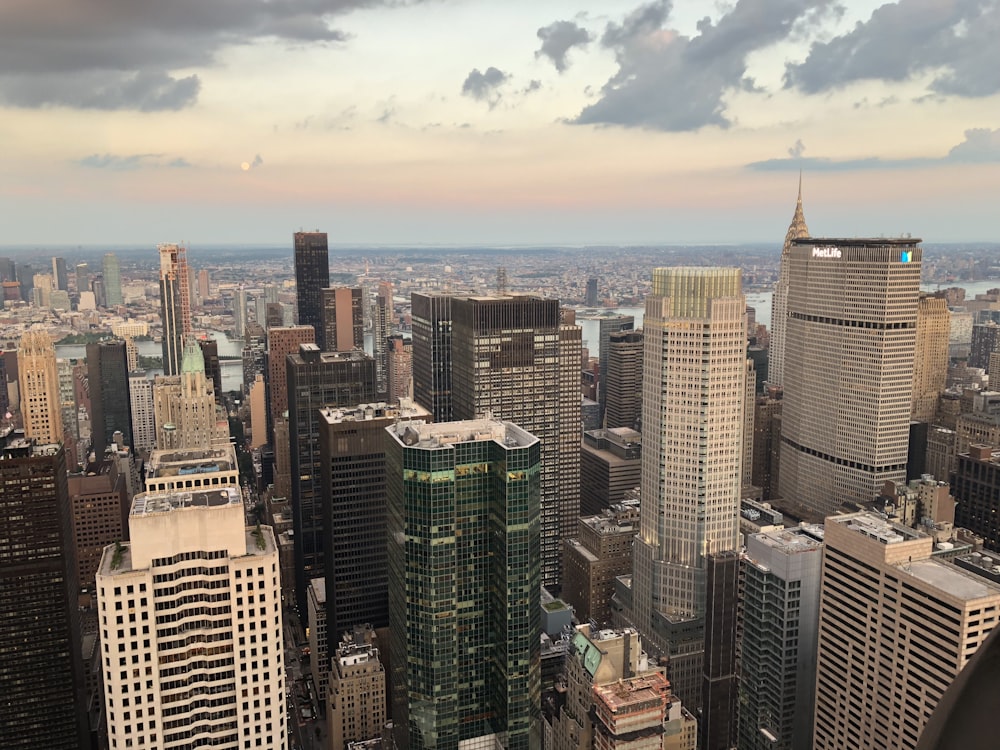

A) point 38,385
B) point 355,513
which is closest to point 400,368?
point 38,385

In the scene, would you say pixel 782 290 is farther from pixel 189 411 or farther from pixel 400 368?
pixel 189 411

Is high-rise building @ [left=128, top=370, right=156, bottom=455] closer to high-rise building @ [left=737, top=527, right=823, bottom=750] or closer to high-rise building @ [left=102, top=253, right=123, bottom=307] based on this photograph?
high-rise building @ [left=102, top=253, right=123, bottom=307]

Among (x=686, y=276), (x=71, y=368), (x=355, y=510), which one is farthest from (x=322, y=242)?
(x=686, y=276)

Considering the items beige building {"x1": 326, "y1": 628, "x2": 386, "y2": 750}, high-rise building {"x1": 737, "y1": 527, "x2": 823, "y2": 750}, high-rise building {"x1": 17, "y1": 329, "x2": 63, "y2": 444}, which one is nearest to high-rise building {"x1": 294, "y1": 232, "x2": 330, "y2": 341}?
high-rise building {"x1": 17, "y1": 329, "x2": 63, "y2": 444}

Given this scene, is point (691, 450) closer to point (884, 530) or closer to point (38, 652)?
point (884, 530)

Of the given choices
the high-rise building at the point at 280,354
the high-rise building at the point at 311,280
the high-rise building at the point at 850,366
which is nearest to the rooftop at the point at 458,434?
the high-rise building at the point at 850,366
